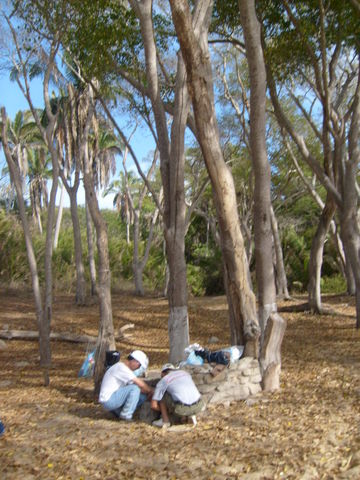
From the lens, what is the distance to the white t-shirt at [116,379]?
6002 mm

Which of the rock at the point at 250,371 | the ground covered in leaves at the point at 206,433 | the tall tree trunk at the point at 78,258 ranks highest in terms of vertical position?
the tall tree trunk at the point at 78,258

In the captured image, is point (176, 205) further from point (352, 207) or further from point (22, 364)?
point (22, 364)

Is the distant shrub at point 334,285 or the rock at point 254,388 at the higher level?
the distant shrub at point 334,285

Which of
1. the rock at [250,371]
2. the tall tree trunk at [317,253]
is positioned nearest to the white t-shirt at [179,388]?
the rock at [250,371]

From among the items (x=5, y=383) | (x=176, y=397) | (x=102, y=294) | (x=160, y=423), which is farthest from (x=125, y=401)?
(x=5, y=383)

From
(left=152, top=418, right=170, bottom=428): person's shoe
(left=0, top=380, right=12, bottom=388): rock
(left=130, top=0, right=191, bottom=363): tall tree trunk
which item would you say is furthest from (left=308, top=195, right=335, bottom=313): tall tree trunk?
(left=152, top=418, right=170, bottom=428): person's shoe

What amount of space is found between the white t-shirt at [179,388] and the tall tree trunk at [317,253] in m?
7.24

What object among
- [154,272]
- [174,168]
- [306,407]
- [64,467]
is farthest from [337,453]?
[154,272]

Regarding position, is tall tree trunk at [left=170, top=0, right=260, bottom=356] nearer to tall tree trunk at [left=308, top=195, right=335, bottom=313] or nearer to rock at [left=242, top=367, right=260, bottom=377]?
rock at [left=242, top=367, right=260, bottom=377]

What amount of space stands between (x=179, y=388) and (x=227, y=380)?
34.2 inches

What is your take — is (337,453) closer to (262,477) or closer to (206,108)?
(262,477)

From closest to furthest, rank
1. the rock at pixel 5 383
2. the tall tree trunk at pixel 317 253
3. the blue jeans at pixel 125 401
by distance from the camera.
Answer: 1. the blue jeans at pixel 125 401
2. the rock at pixel 5 383
3. the tall tree trunk at pixel 317 253

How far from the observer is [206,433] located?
5277mm

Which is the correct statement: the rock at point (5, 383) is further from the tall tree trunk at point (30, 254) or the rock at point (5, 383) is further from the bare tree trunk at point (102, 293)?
the bare tree trunk at point (102, 293)
